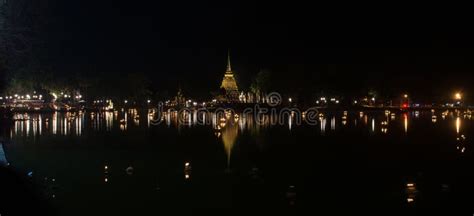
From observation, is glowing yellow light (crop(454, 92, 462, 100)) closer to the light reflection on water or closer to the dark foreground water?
the light reflection on water

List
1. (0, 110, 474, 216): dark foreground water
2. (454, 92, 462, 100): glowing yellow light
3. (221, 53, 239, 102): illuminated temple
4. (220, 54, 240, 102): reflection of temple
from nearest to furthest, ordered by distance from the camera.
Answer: (0, 110, 474, 216): dark foreground water → (454, 92, 462, 100): glowing yellow light → (220, 54, 240, 102): reflection of temple → (221, 53, 239, 102): illuminated temple

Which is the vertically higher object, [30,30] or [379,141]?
[30,30]

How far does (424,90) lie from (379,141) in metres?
81.7

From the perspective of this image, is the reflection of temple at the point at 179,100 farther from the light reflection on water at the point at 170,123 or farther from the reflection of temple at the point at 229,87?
the light reflection on water at the point at 170,123

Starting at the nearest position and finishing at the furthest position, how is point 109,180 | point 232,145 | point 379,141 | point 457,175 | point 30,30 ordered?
1. point 30,30
2. point 109,180
3. point 457,175
4. point 232,145
5. point 379,141

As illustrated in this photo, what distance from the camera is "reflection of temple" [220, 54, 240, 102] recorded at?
445 ft

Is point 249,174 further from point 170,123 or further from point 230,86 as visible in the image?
point 230,86

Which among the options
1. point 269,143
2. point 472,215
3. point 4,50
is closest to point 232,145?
point 269,143

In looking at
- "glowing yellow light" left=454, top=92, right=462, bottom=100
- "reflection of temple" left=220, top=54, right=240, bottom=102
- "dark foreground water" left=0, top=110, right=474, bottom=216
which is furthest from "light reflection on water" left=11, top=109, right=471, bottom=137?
"reflection of temple" left=220, top=54, right=240, bottom=102

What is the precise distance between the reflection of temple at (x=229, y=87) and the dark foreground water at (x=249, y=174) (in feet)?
340

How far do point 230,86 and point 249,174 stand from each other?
12608 cm

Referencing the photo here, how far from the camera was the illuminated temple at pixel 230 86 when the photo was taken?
13750cm

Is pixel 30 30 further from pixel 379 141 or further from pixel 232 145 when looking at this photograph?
pixel 379 141

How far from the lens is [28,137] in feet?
107
